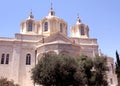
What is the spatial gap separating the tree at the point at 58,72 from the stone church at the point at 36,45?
783 centimetres

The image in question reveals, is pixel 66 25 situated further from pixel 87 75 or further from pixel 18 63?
pixel 87 75

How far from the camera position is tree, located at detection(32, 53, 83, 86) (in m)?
21.6

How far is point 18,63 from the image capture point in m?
33.1

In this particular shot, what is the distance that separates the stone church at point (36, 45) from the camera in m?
32.2

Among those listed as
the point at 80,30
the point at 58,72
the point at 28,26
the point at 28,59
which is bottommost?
the point at 58,72

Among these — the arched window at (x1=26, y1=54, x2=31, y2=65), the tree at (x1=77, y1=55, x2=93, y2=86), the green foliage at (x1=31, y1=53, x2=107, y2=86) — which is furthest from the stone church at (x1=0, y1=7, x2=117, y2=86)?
the green foliage at (x1=31, y1=53, x2=107, y2=86)

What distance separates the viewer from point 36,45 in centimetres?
3519

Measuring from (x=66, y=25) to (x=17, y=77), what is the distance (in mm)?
14450

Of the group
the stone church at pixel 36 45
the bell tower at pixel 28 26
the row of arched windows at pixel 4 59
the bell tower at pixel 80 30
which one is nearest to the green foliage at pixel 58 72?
the stone church at pixel 36 45

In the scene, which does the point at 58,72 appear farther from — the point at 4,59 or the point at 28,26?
the point at 28,26

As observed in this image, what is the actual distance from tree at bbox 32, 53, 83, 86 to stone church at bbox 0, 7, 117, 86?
308 inches

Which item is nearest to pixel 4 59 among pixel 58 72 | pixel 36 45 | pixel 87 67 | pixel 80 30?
pixel 36 45

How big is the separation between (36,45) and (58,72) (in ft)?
46.3

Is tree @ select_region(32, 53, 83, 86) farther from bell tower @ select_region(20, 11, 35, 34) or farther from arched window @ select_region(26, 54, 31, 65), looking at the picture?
bell tower @ select_region(20, 11, 35, 34)
